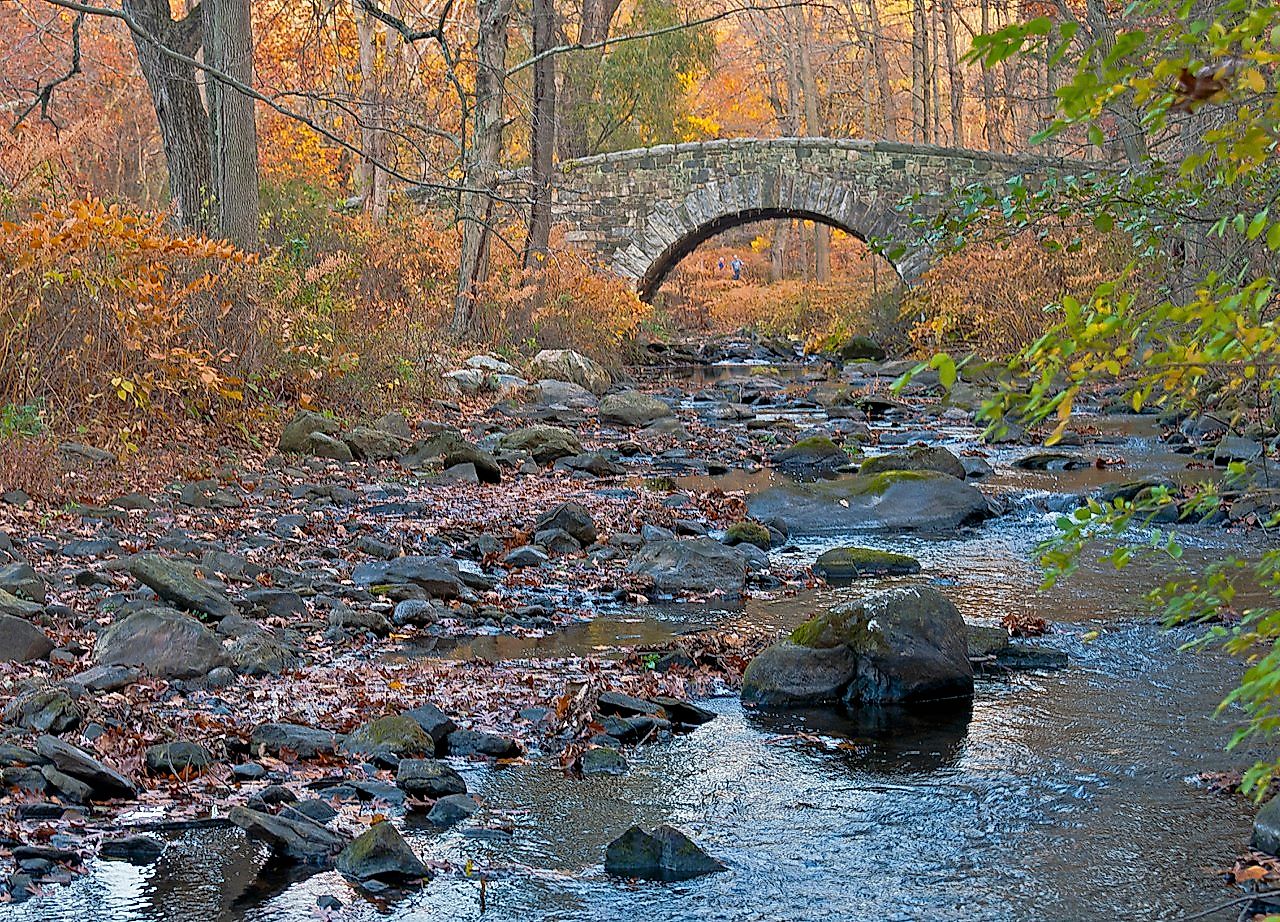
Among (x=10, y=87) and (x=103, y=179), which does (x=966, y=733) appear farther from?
(x=10, y=87)

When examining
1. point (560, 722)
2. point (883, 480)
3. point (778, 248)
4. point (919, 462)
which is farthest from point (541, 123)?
point (778, 248)

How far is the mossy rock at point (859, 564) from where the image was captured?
749cm

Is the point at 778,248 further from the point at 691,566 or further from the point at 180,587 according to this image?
the point at 180,587

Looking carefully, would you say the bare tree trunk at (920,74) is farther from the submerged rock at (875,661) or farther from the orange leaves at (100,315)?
the submerged rock at (875,661)

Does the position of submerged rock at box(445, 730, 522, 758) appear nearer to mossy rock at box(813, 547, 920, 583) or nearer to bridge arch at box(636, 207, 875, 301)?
mossy rock at box(813, 547, 920, 583)

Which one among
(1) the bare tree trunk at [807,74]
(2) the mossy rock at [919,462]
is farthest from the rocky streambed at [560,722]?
(1) the bare tree trunk at [807,74]

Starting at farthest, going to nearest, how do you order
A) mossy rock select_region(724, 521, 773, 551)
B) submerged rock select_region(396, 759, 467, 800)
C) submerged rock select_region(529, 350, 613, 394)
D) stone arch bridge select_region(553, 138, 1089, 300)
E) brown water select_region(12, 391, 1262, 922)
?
stone arch bridge select_region(553, 138, 1089, 300) < submerged rock select_region(529, 350, 613, 394) < mossy rock select_region(724, 521, 773, 551) < submerged rock select_region(396, 759, 467, 800) < brown water select_region(12, 391, 1262, 922)

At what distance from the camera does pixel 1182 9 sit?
6.70 feet

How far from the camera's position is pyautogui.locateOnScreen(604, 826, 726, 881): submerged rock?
3627 mm

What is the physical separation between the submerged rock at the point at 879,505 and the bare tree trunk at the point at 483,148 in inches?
278

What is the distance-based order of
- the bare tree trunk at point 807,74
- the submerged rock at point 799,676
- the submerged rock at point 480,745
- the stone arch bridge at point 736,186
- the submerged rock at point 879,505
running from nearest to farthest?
the submerged rock at point 480,745, the submerged rock at point 799,676, the submerged rock at point 879,505, the stone arch bridge at point 736,186, the bare tree trunk at point 807,74

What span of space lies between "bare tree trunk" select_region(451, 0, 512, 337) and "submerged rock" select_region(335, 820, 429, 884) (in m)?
12.2

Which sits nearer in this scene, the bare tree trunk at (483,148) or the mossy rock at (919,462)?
the mossy rock at (919,462)

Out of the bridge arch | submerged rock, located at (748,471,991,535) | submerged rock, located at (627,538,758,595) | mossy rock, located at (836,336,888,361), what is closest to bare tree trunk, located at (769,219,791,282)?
the bridge arch
